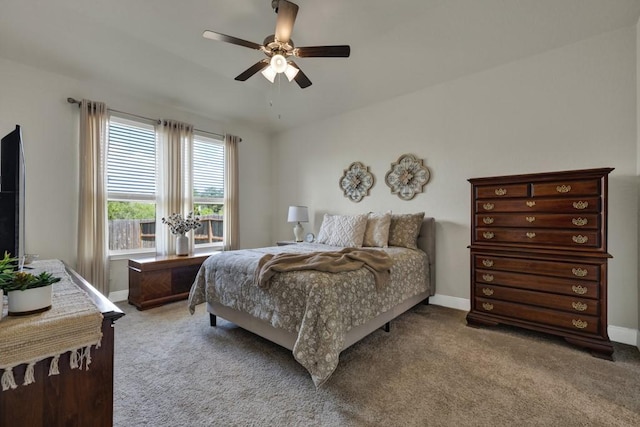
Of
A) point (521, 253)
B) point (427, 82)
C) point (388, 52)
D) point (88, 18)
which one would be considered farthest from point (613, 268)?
point (88, 18)

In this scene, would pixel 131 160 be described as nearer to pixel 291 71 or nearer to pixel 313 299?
pixel 291 71

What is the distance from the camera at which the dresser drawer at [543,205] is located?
91.1 inches

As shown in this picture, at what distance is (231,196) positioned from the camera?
4.90 metres

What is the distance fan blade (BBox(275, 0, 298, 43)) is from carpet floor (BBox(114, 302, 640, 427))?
2.58 m

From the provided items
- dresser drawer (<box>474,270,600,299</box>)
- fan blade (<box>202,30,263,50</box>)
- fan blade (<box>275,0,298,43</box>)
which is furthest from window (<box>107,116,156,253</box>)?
dresser drawer (<box>474,270,600,299</box>)

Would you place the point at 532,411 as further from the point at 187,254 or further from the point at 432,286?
the point at 187,254

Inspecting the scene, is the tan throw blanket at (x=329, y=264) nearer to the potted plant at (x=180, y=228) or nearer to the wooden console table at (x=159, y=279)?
the wooden console table at (x=159, y=279)

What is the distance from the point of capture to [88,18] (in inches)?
105

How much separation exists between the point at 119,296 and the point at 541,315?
4823mm

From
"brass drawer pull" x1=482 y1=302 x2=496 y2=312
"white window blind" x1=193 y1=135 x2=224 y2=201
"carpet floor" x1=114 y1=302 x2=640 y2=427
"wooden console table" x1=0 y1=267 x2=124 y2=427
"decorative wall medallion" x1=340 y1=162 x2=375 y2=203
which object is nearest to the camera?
"wooden console table" x1=0 y1=267 x2=124 y2=427

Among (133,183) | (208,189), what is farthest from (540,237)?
(133,183)

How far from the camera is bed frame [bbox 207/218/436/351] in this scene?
2195mm

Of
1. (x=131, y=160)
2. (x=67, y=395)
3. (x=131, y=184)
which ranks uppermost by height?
(x=131, y=160)

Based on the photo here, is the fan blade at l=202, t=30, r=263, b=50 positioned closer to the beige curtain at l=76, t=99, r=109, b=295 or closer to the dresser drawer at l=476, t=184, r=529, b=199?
the beige curtain at l=76, t=99, r=109, b=295
